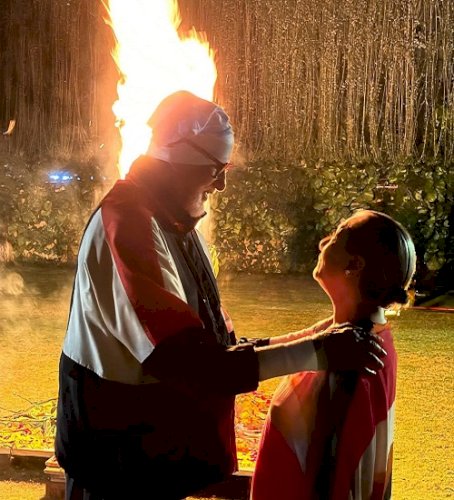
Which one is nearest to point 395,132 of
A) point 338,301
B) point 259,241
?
point 259,241

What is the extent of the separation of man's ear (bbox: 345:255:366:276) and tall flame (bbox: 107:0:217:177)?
2.13 meters

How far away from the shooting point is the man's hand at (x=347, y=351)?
203cm

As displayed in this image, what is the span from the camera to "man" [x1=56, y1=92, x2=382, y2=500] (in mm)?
1977

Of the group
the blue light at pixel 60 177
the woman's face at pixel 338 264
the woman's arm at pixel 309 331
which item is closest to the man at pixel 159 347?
the woman's face at pixel 338 264

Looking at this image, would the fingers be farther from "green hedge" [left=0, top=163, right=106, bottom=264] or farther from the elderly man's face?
"green hedge" [left=0, top=163, right=106, bottom=264]

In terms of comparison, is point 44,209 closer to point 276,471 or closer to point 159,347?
point 276,471

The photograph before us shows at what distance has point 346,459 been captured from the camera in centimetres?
214

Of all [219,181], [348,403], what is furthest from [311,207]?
[348,403]

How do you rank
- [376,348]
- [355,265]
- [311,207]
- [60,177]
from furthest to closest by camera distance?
[60,177] < [311,207] < [355,265] < [376,348]

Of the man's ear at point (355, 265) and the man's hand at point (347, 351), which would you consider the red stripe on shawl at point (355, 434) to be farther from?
the man's ear at point (355, 265)

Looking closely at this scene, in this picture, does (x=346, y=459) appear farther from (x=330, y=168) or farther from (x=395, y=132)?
(x=330, y=168)

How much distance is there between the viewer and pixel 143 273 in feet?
6.55

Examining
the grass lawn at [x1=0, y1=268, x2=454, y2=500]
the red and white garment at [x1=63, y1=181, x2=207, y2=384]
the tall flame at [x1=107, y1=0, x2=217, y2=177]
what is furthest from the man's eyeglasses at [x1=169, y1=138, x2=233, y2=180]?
the grass lawn at [x1=0, y1=268, x2=454, y2=500]

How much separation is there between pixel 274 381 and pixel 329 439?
4716 millimetres
